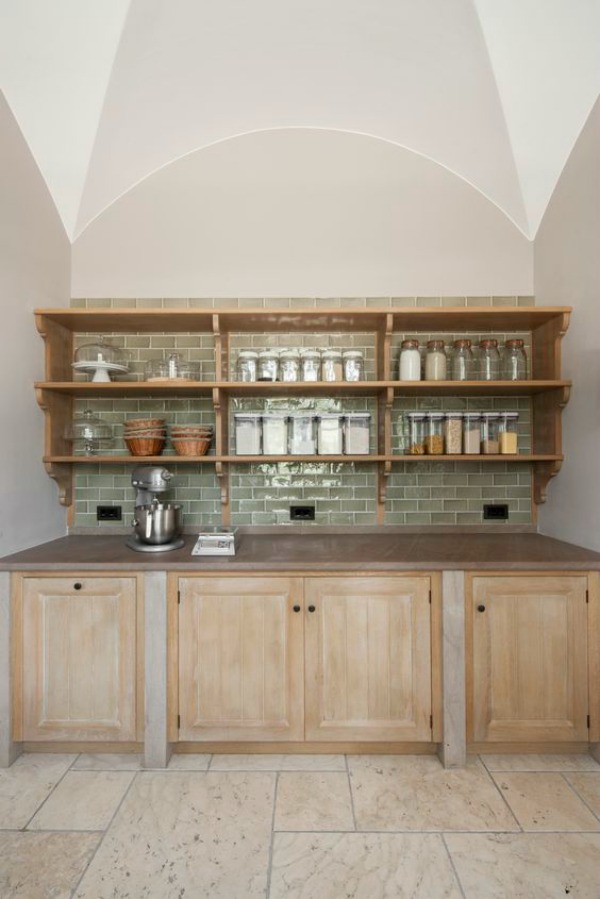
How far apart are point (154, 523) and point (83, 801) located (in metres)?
1.06

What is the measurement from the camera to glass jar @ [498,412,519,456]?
250 centimetres

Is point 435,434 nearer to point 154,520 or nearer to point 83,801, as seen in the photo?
point 154,520

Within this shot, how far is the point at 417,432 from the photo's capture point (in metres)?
2.57

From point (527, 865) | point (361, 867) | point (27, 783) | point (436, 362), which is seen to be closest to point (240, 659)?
point (361, 867)

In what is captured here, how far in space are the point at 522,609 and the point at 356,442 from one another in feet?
3.46

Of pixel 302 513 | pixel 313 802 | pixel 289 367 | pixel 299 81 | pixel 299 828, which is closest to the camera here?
pixel 299 828

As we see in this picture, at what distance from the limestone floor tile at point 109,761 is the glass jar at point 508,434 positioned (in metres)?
2.20

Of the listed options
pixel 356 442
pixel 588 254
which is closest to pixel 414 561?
pixel 356 442

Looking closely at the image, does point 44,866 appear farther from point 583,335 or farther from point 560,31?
point 560,31

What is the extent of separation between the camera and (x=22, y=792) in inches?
73.4

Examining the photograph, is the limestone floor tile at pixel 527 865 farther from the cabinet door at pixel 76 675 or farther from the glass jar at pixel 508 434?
the glass jar at pixel 508 434

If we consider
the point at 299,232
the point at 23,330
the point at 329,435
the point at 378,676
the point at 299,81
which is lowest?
the point at 378,676

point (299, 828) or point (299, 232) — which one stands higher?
point (299, 232)

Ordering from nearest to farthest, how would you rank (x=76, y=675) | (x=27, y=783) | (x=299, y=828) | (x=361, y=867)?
(x=361, y=867), (x=299, y=828), (x=27, y=783), (x=76, y=675)
